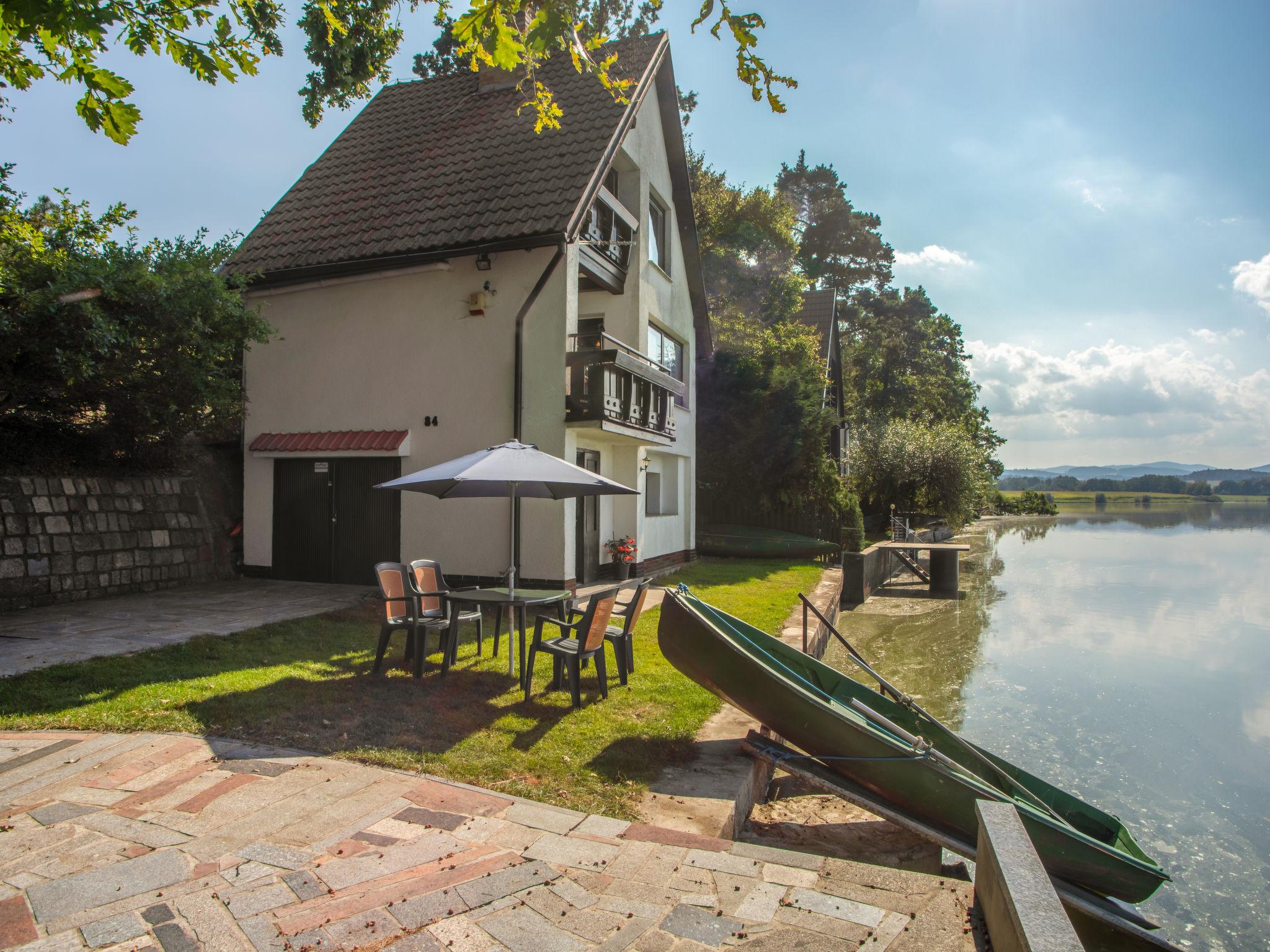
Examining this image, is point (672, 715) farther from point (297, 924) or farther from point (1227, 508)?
point (1227, 508)

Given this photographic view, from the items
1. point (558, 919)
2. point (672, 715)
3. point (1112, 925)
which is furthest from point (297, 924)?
point (1112, 925)

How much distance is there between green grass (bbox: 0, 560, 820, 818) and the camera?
4746 mm

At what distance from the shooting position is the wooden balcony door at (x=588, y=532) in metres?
13.5

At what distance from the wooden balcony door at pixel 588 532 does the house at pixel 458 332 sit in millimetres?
44

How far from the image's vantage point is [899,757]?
4.89m

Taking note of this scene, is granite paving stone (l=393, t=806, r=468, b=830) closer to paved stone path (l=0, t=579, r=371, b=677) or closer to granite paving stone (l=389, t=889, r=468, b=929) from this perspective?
granite paving stone (l=389, t=889, r=468, b=929)

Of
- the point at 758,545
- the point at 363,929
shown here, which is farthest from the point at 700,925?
the point at 758,545

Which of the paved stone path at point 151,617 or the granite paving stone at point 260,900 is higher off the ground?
the paved stone path at point 151,617

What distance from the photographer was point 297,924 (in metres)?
2.91

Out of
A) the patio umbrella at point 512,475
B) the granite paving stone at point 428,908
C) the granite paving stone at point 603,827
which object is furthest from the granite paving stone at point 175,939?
the patio umbrella at point 512,475

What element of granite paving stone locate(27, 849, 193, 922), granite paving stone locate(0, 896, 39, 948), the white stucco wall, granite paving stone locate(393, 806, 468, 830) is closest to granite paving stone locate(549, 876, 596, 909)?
granite paving stone locate(393, 806, 468, 830)

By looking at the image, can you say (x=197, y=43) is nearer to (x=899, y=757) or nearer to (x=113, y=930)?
(x=113, y=930)

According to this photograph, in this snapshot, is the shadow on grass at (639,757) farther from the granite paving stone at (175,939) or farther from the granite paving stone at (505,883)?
the granite paving stone at (175,939)

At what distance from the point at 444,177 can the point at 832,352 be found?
21.9m
